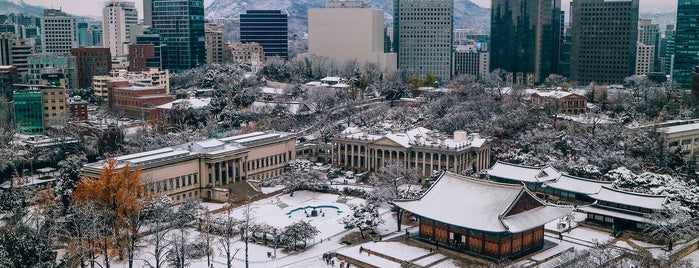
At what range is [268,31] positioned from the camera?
172 meters

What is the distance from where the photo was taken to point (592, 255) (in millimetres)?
41094

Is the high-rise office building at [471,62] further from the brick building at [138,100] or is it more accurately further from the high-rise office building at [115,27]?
the brick building at [138,100]

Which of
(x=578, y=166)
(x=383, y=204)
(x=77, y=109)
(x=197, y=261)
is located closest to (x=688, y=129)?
(x=578, y=166)

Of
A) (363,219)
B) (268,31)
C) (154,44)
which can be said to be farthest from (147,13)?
(363,219)

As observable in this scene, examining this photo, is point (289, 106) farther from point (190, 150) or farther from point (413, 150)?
point (190, 150)

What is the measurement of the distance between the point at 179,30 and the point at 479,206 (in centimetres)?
10486

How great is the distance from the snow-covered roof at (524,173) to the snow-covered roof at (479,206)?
38.1 feet

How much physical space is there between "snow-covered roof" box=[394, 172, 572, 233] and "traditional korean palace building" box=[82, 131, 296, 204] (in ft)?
64.1

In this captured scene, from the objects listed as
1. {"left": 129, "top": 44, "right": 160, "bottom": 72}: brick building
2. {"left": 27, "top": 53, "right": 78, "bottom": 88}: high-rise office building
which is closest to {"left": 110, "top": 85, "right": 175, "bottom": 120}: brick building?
{"left": 27, "top": 53, "right": 78, "bottom": 88}: high-rise office building

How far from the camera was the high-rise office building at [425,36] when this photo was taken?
149750 mm

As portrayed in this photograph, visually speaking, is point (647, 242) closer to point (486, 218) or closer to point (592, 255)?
point (592, 255)

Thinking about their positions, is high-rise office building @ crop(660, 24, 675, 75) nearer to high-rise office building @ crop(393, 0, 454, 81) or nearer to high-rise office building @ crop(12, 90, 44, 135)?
high-rise office building @ crop(393, 0, 454, 81)

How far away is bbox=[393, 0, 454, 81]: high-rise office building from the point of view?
150m

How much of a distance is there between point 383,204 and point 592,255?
66.2ft
